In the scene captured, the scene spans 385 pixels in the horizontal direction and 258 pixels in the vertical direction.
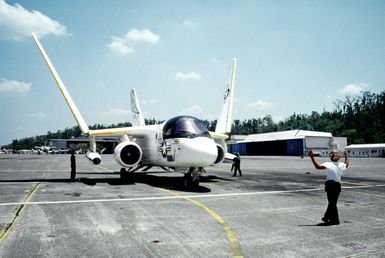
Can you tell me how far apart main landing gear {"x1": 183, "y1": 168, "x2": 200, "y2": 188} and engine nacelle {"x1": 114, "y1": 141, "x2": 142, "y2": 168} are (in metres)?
3.57

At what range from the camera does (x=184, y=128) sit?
14.0 m

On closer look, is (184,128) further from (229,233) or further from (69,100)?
(69,100)

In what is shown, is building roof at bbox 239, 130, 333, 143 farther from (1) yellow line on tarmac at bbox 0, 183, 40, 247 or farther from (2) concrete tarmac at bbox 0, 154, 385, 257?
(1) yellow line on tarmac at bbox 0, 183, 40, 247

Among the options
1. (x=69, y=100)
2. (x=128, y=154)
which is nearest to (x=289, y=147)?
(x=128, y=154)

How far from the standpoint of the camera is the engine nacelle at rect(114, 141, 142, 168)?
54.7 ft

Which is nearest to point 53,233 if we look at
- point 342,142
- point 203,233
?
point 203,233

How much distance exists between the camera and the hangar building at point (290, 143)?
88.4 m

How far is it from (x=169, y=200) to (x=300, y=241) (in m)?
5.73

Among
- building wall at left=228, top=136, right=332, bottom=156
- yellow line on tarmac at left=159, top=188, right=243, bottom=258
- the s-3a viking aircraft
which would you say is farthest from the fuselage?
building wall at left=228, top=136, right=332, bottom=156

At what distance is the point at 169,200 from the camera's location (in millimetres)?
10922

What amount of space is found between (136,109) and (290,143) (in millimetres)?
75523

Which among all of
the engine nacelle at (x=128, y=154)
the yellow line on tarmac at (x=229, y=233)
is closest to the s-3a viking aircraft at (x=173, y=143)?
the engine nacelle at (x=128, y=154)

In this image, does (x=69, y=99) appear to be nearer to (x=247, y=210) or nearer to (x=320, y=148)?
(x=247, y=210)

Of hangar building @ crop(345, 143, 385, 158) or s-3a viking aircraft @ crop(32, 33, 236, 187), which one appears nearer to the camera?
s-3a viking aircraft @ crop(32, 33, 236, 187)
